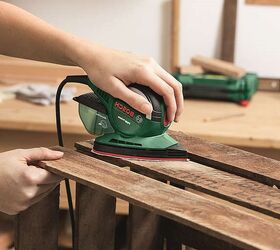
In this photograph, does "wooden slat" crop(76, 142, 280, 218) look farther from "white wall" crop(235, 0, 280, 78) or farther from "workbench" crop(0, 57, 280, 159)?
"white wall" crop(235, 0, 280, 78)

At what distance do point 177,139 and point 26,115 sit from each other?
2.44 ft

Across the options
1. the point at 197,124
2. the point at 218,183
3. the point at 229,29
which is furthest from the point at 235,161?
the point at 229,29

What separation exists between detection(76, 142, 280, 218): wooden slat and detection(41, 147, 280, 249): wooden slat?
44 mm

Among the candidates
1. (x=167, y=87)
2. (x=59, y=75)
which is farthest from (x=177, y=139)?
(x=59, y=75)

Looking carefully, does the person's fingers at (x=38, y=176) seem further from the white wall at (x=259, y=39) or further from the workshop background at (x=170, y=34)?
the white wall at (x=259, y=39)

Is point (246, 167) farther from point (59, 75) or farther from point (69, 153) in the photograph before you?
point (59, 75)

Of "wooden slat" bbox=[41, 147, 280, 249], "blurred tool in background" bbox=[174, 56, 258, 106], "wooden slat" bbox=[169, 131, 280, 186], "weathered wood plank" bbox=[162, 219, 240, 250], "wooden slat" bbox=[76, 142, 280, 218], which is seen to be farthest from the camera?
"blurred tool in background" bbox=[174, 56, 258, 106]

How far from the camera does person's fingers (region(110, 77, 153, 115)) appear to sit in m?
1.07

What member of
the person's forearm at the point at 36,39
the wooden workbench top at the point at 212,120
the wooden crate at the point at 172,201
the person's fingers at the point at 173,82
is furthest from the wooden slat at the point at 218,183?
the wooden workbench top at the point at 212,120

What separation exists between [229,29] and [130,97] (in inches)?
51.4

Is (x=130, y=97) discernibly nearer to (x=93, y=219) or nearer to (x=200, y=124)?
(x=93, y=219)

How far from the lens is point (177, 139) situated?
1247 mm

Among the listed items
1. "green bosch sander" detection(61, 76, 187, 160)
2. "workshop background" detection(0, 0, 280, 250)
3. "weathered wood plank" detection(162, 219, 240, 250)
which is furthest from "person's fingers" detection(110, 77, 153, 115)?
"workshop background" detection(0, 0, 280, 250)

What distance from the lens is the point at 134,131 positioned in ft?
3.67
